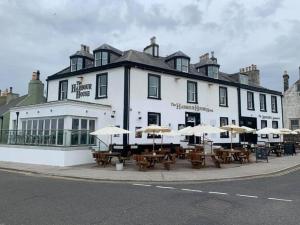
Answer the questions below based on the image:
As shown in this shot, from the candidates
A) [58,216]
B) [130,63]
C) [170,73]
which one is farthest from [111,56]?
[58,216]

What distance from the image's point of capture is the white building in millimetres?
21344

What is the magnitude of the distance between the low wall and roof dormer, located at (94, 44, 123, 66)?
27.9 feet

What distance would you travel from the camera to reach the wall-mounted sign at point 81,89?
24453 millimetres

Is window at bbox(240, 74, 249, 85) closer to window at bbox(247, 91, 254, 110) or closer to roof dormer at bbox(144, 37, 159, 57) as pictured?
window at bbox(247, 91, 254, 110)

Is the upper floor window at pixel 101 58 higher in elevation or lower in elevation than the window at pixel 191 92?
higher

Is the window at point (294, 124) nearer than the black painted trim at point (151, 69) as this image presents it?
No

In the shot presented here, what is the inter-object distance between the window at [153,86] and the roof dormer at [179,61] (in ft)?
9.59

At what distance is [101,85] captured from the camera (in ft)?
77.6

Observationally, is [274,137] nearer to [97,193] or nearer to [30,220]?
[97,193]

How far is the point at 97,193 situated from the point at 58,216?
2912 millimetres

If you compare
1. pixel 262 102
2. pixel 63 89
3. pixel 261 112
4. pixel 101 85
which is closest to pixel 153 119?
pixel 101 85

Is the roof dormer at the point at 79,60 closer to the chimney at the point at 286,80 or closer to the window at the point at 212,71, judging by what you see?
the window at the point at 212,71

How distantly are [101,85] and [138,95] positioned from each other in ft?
11.0

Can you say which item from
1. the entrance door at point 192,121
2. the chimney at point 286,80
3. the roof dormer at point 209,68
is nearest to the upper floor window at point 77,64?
the entrance door at point 192,121
